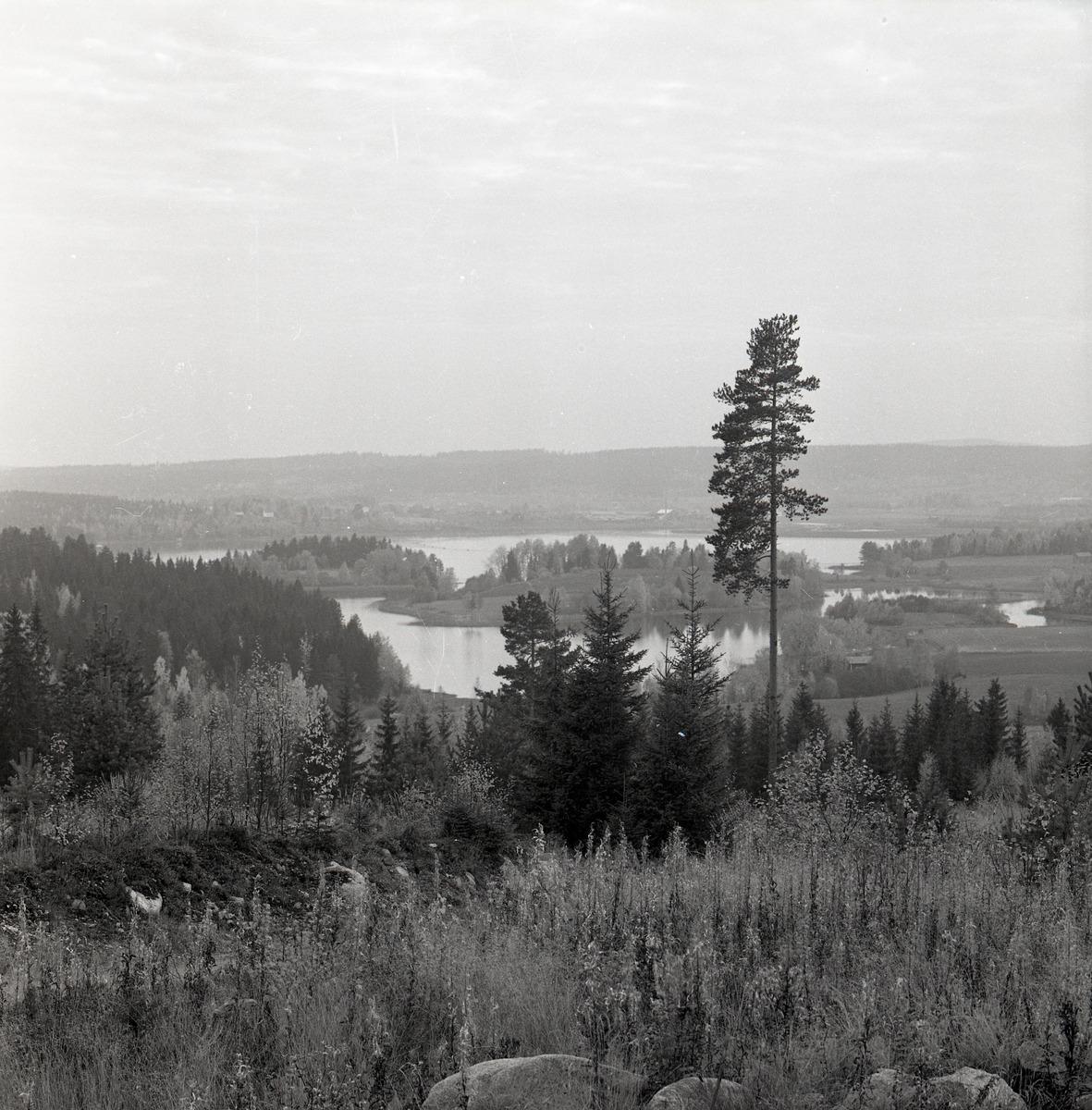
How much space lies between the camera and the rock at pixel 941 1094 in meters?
3.52

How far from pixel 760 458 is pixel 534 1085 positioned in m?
21.6

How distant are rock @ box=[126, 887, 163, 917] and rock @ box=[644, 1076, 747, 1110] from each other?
17.0ft

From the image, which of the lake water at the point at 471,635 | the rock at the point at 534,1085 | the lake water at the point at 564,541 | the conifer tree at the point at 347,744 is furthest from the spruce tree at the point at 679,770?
the lake water at the point at 564,541

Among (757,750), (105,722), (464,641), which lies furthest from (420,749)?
(464,641)

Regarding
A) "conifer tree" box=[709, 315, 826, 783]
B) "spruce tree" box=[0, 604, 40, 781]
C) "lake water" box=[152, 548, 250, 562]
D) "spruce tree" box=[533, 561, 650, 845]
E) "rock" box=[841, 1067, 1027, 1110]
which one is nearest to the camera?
"rock" box=[841, 1067, 1027, 1110]

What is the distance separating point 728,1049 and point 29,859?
21.9 feet

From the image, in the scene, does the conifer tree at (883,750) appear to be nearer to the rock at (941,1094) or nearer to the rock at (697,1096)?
the rock at (941,1094)

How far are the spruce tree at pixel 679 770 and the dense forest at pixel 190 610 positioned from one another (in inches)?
2718

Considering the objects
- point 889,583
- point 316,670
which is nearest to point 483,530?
point 889,583

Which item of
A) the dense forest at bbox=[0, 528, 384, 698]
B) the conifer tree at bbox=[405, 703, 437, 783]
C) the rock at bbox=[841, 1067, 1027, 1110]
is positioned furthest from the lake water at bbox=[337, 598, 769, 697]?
the rock at bbox=[841, 1067, 1027, 1110]

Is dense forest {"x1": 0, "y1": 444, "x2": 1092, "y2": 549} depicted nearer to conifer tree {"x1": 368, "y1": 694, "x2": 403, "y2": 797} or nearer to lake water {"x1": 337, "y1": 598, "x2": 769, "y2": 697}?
lake water {"x1": 337, "y1": 598, "x2": 769, "y2": 697}

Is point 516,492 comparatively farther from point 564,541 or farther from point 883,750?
point 883,750

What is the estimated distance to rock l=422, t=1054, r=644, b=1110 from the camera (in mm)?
3689

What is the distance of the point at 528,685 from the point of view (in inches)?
1449
